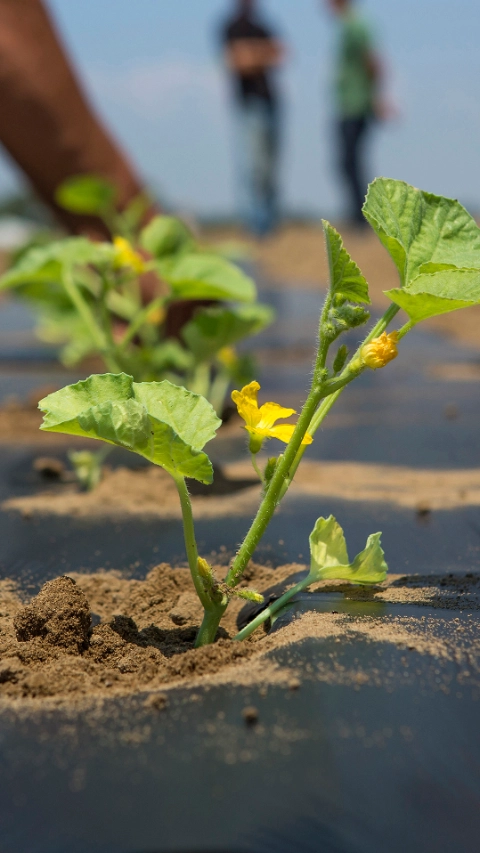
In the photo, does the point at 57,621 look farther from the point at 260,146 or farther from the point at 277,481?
the point at 260,146

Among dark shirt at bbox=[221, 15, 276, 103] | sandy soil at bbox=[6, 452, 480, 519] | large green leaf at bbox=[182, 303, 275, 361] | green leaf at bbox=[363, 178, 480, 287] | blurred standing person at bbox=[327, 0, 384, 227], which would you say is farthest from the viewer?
dark shirt at bbox=[221, 15, 276, 103]

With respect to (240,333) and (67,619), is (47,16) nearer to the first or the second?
(240,333)

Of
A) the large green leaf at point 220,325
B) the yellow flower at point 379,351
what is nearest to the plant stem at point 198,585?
the yellow flower at point 379,351

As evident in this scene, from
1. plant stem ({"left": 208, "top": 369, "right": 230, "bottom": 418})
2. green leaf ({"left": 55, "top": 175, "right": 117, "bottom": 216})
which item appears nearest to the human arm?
green leaf ({"left": 55, "top": 175, "right": 117, "bottom": 216})

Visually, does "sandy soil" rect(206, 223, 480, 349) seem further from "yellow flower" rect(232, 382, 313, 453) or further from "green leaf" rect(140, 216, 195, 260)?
"yellow flower" rect(232, 382, 313, 453)

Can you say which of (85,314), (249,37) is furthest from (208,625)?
(249,37)

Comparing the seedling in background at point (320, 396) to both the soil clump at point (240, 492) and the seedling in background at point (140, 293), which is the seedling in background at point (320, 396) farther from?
the seedling in background at point (140, 293)
